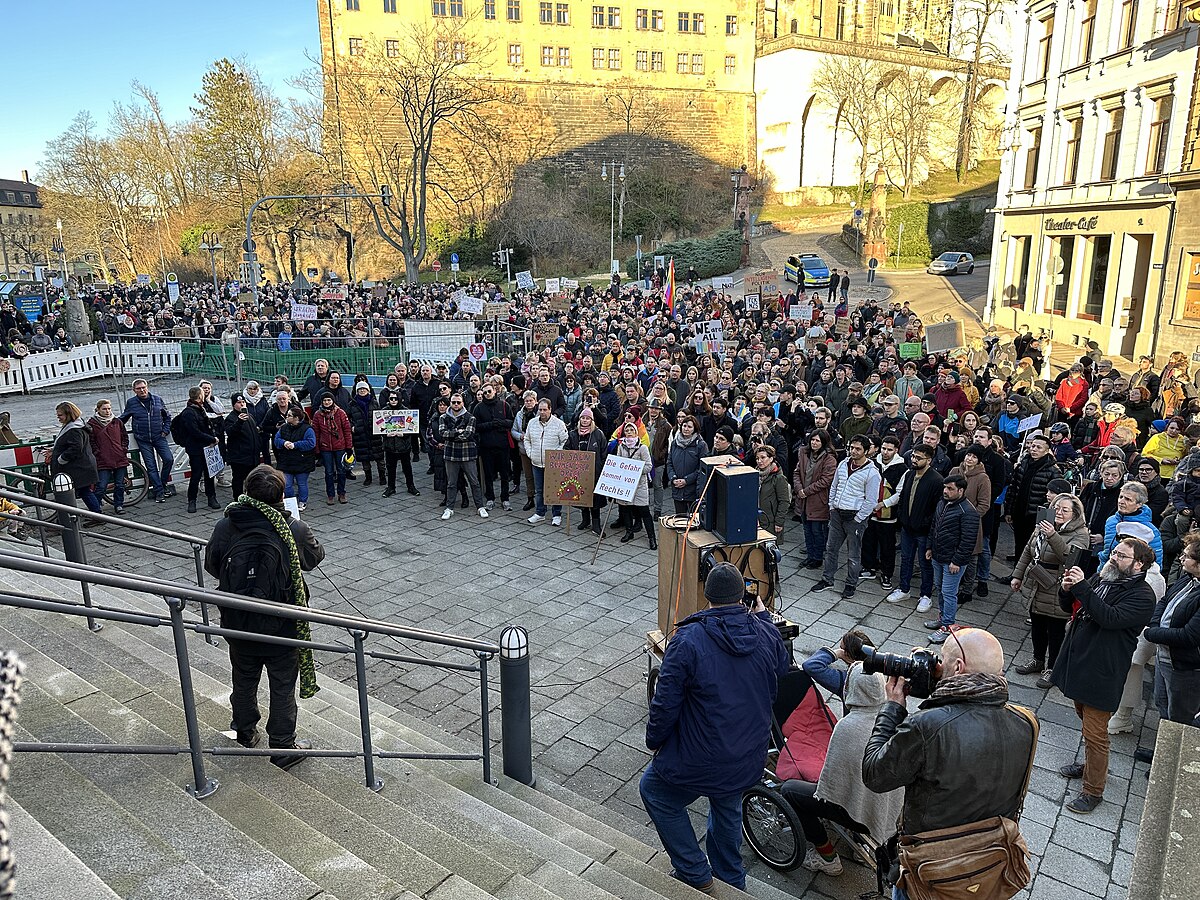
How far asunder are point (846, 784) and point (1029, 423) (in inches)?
315

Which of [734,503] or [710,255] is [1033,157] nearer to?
[710,255]

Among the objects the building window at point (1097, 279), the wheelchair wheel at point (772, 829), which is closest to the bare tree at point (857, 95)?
the building window at point (1097, 279)

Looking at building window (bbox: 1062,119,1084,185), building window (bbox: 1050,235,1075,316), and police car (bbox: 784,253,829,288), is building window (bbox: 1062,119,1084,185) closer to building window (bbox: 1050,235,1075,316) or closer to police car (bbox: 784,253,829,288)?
building window (bbox: 1050,235,1075,316)

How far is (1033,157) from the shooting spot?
27.8 m

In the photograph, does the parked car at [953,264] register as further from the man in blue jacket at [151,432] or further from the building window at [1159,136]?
the man in blue jacket at [151,432]

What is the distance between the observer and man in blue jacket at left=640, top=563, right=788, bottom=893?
3877 mm

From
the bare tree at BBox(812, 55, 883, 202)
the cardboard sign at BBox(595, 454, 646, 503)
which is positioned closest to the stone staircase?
the cardboard sign at BBox(595, 454, 646, 503)

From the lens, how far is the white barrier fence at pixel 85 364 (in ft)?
73.9

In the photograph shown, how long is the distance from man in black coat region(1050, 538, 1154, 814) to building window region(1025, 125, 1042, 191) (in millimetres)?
27008

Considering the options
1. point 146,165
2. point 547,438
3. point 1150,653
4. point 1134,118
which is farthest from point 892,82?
point 1150,653

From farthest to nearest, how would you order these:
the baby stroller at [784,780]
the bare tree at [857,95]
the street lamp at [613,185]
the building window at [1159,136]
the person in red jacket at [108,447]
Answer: the street lamp at [613,185] < the bare tree at [857,95] < the building window at [1159,136] < the person in red jacket at [108,447] < the baby stroller at [784,780]

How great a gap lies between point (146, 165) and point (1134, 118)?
198 ft

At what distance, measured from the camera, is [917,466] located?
8.07 metres

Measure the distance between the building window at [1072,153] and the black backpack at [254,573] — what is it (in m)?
28.4
